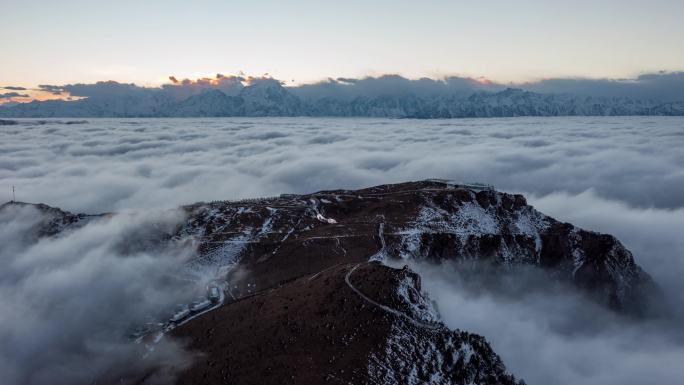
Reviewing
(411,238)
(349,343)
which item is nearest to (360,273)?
(349,343)

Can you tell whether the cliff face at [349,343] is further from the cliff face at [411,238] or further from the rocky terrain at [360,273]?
the cliff face at [411,238]

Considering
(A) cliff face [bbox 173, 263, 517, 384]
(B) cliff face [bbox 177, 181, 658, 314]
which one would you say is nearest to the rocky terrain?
(A) cliff face [bbox 173, 263, 517, 384]

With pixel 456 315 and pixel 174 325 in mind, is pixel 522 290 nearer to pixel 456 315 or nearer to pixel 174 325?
pixel 456 315

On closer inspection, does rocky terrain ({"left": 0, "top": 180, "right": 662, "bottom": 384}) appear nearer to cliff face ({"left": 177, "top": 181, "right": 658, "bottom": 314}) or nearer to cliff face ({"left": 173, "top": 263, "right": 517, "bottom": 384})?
cliff face ({"left": 173, "top": 263, "right": 517, "bottom": 384})

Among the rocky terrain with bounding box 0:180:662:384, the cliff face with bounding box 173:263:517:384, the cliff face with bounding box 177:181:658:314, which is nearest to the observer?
the cliff face with bounding box 173:263:517:384

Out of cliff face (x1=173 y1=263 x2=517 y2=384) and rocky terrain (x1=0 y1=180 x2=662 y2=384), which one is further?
rocky terrain (x1=0 y1=180 x2=662 y2=384)

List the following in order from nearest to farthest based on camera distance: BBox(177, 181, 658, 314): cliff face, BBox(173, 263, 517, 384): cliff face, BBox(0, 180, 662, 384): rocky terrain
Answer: BBox(173, 263, 517, 384): cliff face → BBox(0, 180, 662, 384): rocky terrain → BBox(177, 181, 658, 314): cliff face

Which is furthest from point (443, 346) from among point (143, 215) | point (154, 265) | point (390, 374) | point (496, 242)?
point (143, 215)

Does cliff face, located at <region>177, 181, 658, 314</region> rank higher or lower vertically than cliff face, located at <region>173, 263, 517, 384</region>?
lower
